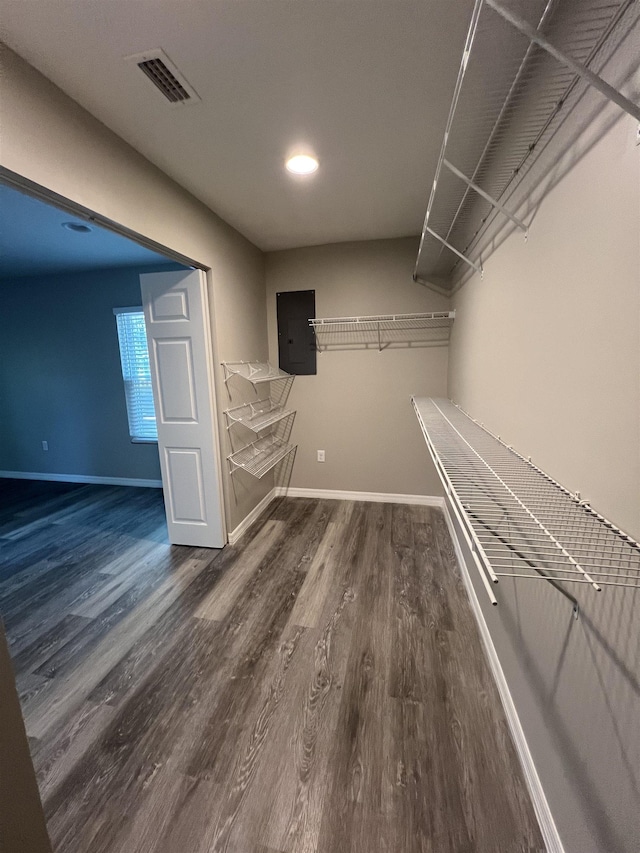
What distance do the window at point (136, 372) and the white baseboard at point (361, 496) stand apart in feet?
5.76

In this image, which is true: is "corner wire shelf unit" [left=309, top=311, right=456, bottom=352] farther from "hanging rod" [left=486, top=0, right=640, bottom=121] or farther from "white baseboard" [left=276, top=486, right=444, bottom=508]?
"hanging rod" [left=486, top=0, right=640, bottom=121]

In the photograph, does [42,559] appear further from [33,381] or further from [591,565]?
[591,565]

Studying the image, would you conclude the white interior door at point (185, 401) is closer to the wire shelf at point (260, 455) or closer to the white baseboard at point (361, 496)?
the wire shelf at point (260, 455)

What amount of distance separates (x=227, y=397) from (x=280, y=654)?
175 cm

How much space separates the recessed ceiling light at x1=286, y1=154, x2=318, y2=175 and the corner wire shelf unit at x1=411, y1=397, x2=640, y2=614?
60.9 inches

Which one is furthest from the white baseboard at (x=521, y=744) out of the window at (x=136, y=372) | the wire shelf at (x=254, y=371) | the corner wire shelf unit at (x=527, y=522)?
A: the window at (x=136, y=372)

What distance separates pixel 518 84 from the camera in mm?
1009

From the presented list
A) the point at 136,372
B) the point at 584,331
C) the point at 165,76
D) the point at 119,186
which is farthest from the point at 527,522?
the point at 136,372

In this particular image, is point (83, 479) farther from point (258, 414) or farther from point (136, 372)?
point (258, 414)

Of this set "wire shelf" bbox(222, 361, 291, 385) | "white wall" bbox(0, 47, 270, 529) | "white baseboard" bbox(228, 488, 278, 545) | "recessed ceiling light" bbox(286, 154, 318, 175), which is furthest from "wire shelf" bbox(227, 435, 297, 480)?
"recessed ceiling light" bbox(286, 154, 318, 175)

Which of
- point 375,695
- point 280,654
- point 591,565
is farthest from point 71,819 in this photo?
point 591,565

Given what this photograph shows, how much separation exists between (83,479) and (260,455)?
290 cm

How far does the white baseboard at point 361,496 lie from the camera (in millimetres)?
3277

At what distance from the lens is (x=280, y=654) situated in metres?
1.63
